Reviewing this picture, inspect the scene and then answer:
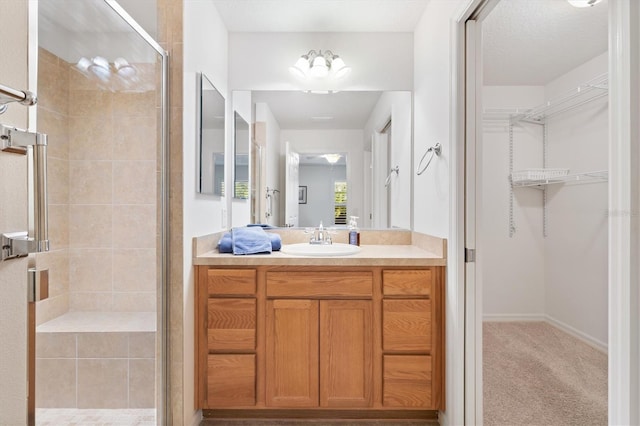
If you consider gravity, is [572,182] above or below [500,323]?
above

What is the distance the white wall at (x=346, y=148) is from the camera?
2.63m

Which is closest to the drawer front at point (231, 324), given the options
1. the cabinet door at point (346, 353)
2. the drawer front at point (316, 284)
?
the drawer front at point (316, 284)

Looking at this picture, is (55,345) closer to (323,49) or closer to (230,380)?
(230,380)

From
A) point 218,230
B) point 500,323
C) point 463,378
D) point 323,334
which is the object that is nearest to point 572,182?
point 500,323

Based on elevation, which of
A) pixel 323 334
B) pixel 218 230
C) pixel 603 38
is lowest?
pixel 323 334

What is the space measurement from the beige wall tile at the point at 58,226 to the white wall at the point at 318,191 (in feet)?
4.55

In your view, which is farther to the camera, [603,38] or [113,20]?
[603,38]

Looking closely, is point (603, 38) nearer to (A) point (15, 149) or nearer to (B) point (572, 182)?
(B) point (572, 182)

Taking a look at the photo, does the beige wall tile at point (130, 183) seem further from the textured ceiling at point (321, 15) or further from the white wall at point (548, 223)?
the white wall at point (548, 223)

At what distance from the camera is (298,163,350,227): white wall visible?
8.65 ft

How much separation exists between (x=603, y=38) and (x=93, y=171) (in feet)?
11.9

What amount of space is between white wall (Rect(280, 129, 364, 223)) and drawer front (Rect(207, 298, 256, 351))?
86 centimetres

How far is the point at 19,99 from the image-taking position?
0.86m

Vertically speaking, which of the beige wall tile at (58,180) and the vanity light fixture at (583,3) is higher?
the vanity light fixture at (583,3)
